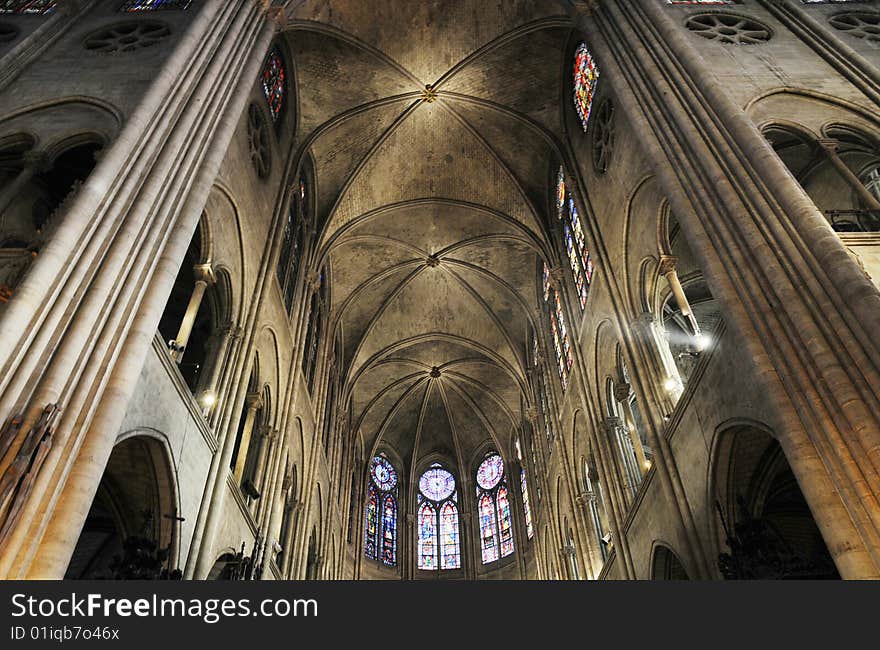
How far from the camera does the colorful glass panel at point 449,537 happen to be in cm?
2612

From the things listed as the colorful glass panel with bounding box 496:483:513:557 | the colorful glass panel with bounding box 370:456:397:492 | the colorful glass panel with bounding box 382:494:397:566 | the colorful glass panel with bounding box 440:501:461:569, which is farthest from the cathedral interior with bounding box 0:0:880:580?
the colorful glass panel with bounding box 370:456:397:492

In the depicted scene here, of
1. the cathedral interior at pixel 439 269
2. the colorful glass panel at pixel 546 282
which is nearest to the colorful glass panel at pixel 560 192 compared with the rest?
the cathedral interior at pixel 439 269

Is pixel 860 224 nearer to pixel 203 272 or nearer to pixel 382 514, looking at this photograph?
pixel 203 272

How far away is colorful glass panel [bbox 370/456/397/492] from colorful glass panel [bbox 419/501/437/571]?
168 cm

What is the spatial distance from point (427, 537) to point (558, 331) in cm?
1219

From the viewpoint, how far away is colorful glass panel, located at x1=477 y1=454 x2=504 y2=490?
27.7 meters

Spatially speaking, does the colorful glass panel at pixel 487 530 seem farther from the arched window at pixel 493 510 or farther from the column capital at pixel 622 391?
the column capital at pixel 622 391

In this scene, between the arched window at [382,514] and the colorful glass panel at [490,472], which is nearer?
the arched window at [382,514]

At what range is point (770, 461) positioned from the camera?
9.47 m

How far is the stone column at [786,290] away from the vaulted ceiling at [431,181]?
25.0 feet

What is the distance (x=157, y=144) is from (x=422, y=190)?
1269cm

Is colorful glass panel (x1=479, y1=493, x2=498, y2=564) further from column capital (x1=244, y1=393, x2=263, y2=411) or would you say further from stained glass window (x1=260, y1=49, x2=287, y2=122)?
stained glass window (x1=260, y1=49, x2=287, y2=122)

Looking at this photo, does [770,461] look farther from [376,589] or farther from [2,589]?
[2,589]

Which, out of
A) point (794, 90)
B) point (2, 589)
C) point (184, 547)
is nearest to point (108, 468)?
point (184, 547)
